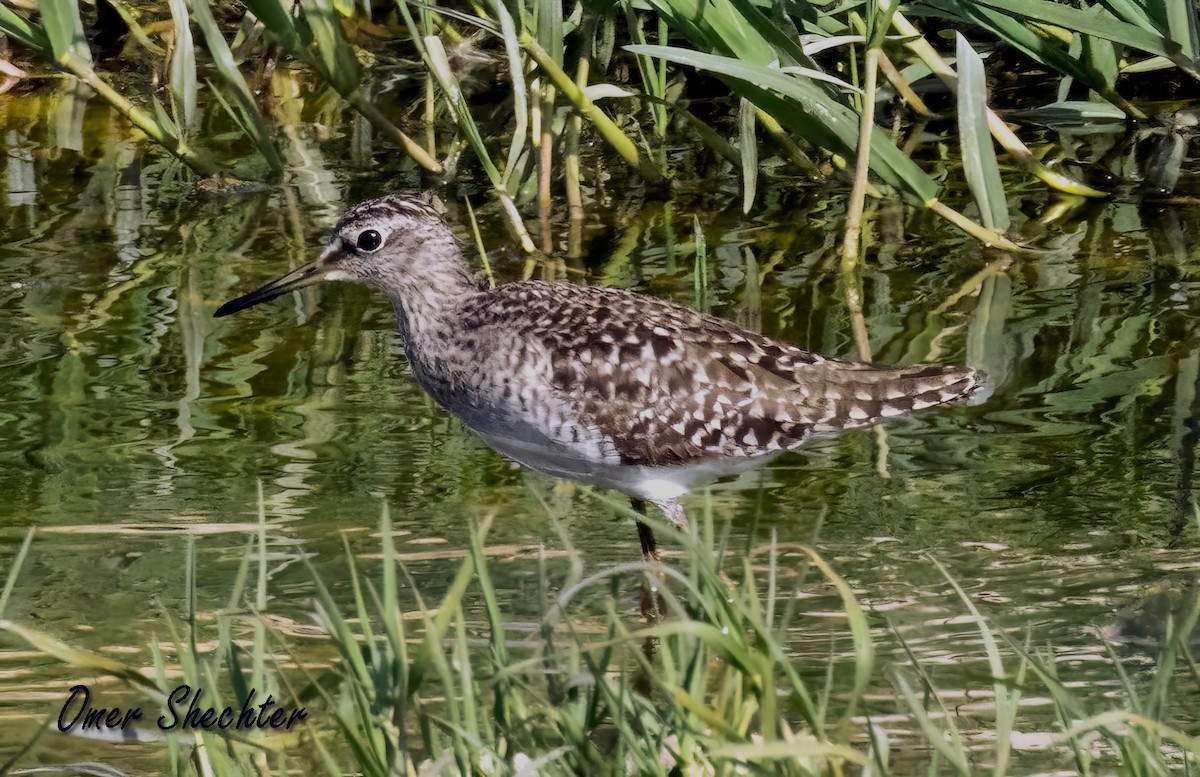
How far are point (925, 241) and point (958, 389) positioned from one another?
2417mm

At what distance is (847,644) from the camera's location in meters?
4.67

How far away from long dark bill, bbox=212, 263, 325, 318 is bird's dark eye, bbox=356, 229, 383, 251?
0.19 m

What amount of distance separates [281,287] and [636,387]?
1.48m

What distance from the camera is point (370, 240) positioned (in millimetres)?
6059

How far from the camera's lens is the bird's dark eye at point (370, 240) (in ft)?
19.8

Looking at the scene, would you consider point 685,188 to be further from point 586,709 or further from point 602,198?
point 586,709

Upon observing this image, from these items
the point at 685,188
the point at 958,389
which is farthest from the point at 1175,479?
the point at 685,188

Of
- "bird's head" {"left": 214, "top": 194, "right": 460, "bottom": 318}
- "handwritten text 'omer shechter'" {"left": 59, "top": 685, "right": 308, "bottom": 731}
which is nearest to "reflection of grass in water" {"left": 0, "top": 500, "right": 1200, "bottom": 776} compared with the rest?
"handwritten text 'omer shechter'" {"left": 59, "top": 685, "right": 308, "bottom": 731}

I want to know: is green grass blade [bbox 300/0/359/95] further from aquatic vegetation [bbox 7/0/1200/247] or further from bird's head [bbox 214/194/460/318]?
bird's head [bbox 214/194/460/318]

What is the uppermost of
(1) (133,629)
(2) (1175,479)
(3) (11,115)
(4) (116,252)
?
(3) (11,115)

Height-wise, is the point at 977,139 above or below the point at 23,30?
below

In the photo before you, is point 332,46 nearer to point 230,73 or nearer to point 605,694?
point 230,73

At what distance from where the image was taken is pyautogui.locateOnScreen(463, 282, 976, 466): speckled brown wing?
5512 millimetres

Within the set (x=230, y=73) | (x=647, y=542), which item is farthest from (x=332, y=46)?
(x=647, y=542)
